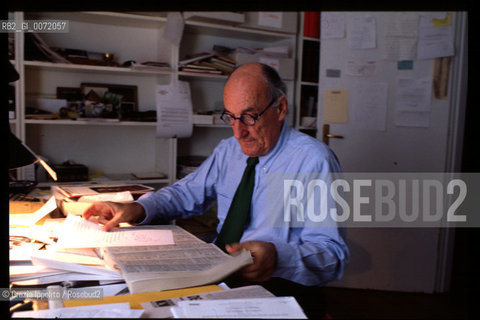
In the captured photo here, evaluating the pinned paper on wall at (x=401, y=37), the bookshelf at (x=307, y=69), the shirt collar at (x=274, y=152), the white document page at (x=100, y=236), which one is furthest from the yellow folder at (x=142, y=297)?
the pinned paper on wall at (x=401, y=37)

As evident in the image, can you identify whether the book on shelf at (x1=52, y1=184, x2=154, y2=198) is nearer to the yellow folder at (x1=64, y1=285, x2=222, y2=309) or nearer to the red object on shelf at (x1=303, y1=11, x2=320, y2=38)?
the yellow folder at (x1=64, y1=285, x2=222, y2=309)

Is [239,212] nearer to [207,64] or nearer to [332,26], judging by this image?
[207,64]

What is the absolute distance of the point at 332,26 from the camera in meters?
2.81

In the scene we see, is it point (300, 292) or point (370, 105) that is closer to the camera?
point (300, 292)

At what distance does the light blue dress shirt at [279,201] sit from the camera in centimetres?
119

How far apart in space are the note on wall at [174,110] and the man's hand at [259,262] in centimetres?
169

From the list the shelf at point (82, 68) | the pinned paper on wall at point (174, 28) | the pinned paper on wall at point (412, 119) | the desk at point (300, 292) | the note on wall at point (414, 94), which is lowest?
the desk at point (300, 292)

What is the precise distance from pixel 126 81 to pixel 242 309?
233cm

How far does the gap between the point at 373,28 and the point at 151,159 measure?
5.55 feet

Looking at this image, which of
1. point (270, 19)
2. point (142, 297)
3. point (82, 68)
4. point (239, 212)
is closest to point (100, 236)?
point (142, 297)

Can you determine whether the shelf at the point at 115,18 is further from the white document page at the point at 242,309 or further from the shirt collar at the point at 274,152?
the white document page at the point at 242,309

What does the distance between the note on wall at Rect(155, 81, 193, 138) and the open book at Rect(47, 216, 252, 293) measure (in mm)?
1372

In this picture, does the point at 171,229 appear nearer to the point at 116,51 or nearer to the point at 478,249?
the point at 478,249

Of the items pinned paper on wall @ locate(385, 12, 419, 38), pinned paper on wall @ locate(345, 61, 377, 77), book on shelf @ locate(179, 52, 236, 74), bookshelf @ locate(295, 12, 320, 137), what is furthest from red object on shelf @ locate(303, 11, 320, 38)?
book on shelf @ locate(179, 52, 236, 74)
